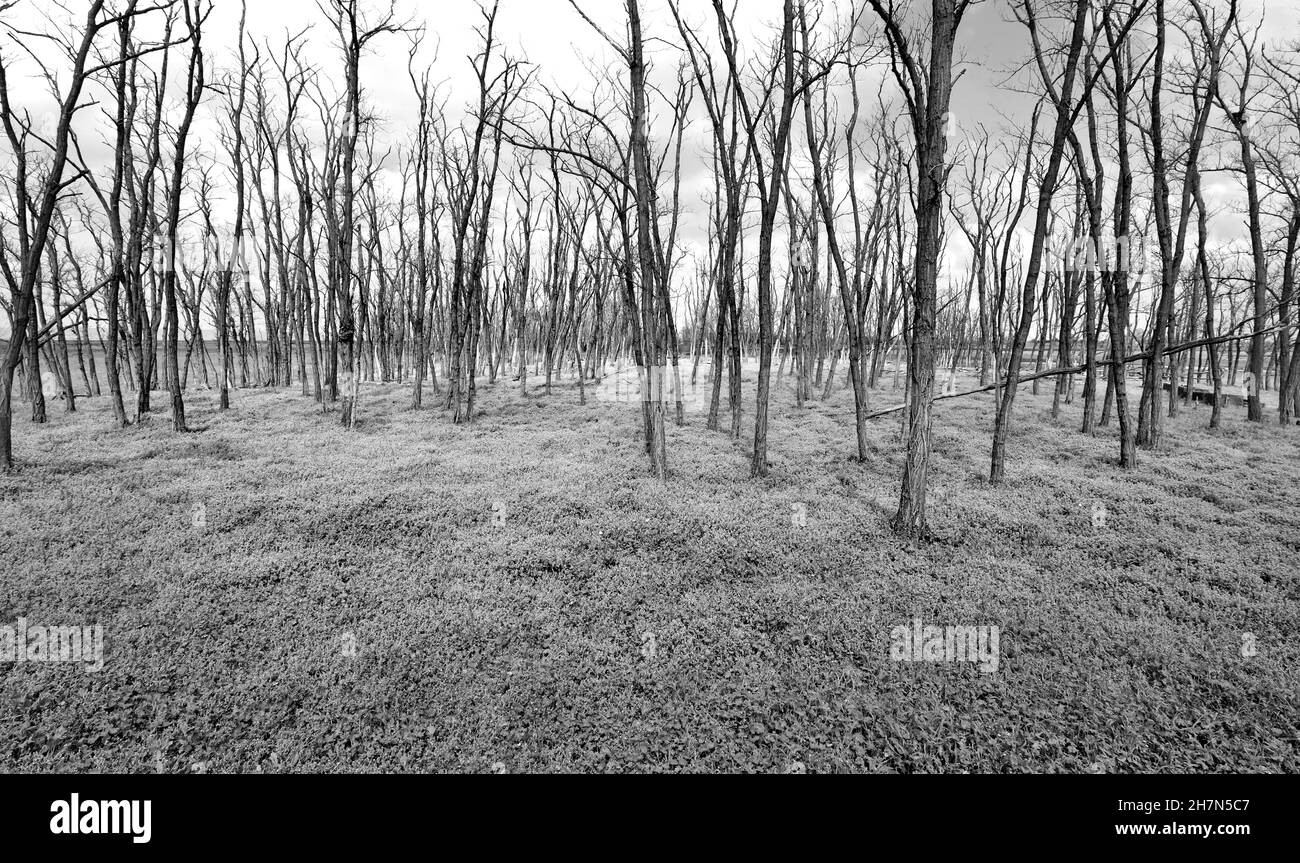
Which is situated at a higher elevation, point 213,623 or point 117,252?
point 117,252

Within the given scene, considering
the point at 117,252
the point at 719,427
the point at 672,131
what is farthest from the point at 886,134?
the point at 117,252

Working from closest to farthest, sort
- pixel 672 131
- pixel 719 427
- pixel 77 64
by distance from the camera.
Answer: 1. pixel 77 64
2. pixel 719 427
3. pixel 672 131

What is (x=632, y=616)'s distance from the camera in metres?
4.52

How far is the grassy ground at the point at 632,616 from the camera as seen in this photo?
313 centimetres

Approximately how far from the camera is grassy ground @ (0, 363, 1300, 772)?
123 inches

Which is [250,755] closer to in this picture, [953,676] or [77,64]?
[953,676]

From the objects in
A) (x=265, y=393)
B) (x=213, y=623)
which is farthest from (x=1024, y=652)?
(x=265, y=393)

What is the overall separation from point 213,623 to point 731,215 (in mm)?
10398

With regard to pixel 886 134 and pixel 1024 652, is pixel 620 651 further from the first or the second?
pixel 886 134

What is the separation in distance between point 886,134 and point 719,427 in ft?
33.6

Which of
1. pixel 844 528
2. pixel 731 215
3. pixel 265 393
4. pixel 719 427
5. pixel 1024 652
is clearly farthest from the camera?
pixel 265 393

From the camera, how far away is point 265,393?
1936 centimetres
